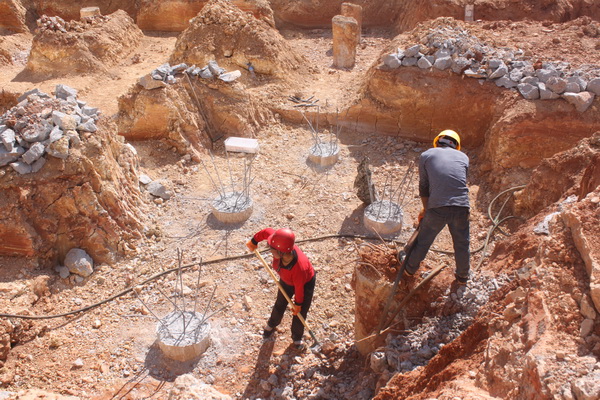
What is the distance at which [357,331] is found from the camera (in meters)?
4.99

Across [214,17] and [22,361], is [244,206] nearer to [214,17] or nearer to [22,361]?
[22,361]

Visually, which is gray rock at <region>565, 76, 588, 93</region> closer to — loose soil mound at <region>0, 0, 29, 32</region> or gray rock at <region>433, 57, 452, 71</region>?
gray rock at <region>433, 57, 452, 71</region>

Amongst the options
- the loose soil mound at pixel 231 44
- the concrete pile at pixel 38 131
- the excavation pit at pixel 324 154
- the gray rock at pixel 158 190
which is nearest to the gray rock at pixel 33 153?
the concrete pile at pixel 38 131

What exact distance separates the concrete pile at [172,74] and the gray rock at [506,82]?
4758 mm

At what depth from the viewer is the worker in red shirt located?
4.59 m

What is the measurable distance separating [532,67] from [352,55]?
16.7ft

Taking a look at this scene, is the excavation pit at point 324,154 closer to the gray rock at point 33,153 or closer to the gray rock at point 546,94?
the gray rock at point 546,94

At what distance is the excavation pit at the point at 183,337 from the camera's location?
5.11 metres

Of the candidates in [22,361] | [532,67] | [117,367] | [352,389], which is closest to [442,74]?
[532,67]

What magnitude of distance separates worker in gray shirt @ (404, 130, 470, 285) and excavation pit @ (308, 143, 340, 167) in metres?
3.70

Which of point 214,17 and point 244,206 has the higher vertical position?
point 214,17

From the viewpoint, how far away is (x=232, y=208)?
724cm

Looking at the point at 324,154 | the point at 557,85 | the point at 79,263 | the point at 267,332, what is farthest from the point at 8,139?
the point at 557,85

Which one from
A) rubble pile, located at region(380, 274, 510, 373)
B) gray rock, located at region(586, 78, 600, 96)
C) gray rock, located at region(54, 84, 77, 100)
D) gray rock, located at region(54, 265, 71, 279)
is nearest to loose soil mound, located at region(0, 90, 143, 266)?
gray rock, located at region(54, 265, 71, 279)
